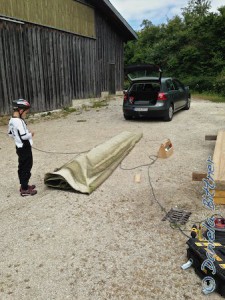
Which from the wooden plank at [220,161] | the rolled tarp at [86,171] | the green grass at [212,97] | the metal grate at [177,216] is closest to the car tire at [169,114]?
the wooden plank at [220,161]

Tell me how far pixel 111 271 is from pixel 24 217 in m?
1.84

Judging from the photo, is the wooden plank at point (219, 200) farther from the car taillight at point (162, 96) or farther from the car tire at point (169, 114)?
the car tire at point (169, 114)

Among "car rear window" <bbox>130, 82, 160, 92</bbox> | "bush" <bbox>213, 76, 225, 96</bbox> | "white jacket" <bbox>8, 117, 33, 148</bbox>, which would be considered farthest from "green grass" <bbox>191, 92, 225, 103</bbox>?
"white jacket" <bbox>8, 117, 33, 148</bbox>

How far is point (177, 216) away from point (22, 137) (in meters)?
Result: 2.71

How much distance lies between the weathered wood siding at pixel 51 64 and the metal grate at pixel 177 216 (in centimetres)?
1035

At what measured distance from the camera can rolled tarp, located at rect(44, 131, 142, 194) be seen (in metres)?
5.50

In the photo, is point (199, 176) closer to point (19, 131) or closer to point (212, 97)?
point (19, 131)

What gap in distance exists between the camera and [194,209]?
466 centimetres

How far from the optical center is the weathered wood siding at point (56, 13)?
1312 centimetres

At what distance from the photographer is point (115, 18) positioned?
2081cm

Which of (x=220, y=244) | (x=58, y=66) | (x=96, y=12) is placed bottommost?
(x=220, y=244)

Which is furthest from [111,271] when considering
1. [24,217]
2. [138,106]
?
[138,106]

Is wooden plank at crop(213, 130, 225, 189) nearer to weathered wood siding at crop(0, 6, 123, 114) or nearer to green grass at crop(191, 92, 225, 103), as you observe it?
weathered wood siding at crop(0, 6, 123, 114)

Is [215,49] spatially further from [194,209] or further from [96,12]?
[194,209]
